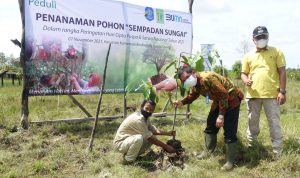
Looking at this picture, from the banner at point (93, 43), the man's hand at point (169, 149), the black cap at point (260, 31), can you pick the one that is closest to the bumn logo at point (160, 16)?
the banner at point (93, 43)

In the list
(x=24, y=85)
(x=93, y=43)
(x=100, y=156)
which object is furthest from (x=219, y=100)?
(x=24, y=85)

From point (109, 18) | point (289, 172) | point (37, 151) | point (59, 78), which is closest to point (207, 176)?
point (289, 172)

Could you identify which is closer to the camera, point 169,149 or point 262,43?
point 262,43

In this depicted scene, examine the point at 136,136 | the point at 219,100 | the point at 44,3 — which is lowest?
the point at 136,136

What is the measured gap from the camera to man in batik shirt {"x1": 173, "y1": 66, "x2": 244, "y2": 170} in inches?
184

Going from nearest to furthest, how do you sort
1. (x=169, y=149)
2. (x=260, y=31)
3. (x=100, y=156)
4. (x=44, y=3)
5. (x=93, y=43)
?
(x=260, y=31) → (x=169, y=149) → (x=100, y=156) → (x=44, y=3) → (x=93, y=43)

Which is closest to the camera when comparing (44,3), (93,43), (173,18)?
(44,3)

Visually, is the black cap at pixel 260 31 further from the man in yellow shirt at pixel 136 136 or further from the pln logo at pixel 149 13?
the pln logo at pixel 149 13

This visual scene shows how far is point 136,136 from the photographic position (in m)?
5.07

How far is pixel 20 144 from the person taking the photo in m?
6.23

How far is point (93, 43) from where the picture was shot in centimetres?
748

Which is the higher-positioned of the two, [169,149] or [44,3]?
[44,3]

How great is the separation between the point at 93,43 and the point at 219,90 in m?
3.58

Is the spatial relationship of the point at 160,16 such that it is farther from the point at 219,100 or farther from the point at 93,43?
the point at 219,100
